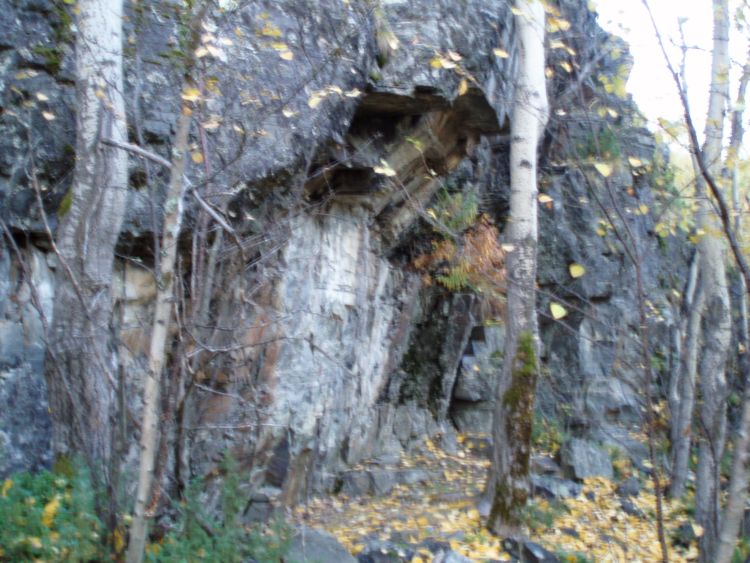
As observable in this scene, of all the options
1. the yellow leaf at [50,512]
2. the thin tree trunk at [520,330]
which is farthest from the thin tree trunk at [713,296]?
the yellow leaf at [50,512]

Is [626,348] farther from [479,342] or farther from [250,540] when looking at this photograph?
[250,540]

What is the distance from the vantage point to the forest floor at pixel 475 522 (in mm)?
6910

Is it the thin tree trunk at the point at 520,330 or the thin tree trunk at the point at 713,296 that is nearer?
the thin tree trunk at the point at 713,296

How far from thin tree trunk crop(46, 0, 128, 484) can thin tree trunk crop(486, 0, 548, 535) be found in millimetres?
3982

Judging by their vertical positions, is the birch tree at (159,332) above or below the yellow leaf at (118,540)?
above

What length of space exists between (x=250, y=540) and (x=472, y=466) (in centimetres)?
588

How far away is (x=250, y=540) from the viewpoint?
5.32 meters

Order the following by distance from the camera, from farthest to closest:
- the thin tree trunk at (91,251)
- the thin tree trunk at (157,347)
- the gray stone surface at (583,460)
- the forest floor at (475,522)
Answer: the gray stone surface at (583,460)
the forest floor at (475,522)
the thin tree trunk at (91,251)
the thin tree trunk at (157,347)

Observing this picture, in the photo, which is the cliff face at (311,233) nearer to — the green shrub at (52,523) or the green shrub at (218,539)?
the green shrub at (218,539)

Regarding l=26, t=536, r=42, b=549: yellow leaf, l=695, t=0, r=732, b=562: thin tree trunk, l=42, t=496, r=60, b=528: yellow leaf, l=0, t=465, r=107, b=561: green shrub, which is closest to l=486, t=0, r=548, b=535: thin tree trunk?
l=695, t=0, r=732, b=562: thin tree trunk

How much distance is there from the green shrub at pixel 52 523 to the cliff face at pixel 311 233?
582 millimetres

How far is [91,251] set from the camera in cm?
487

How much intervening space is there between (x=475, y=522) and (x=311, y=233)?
12.5ft

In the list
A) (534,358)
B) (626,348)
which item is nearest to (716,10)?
(534,358)
